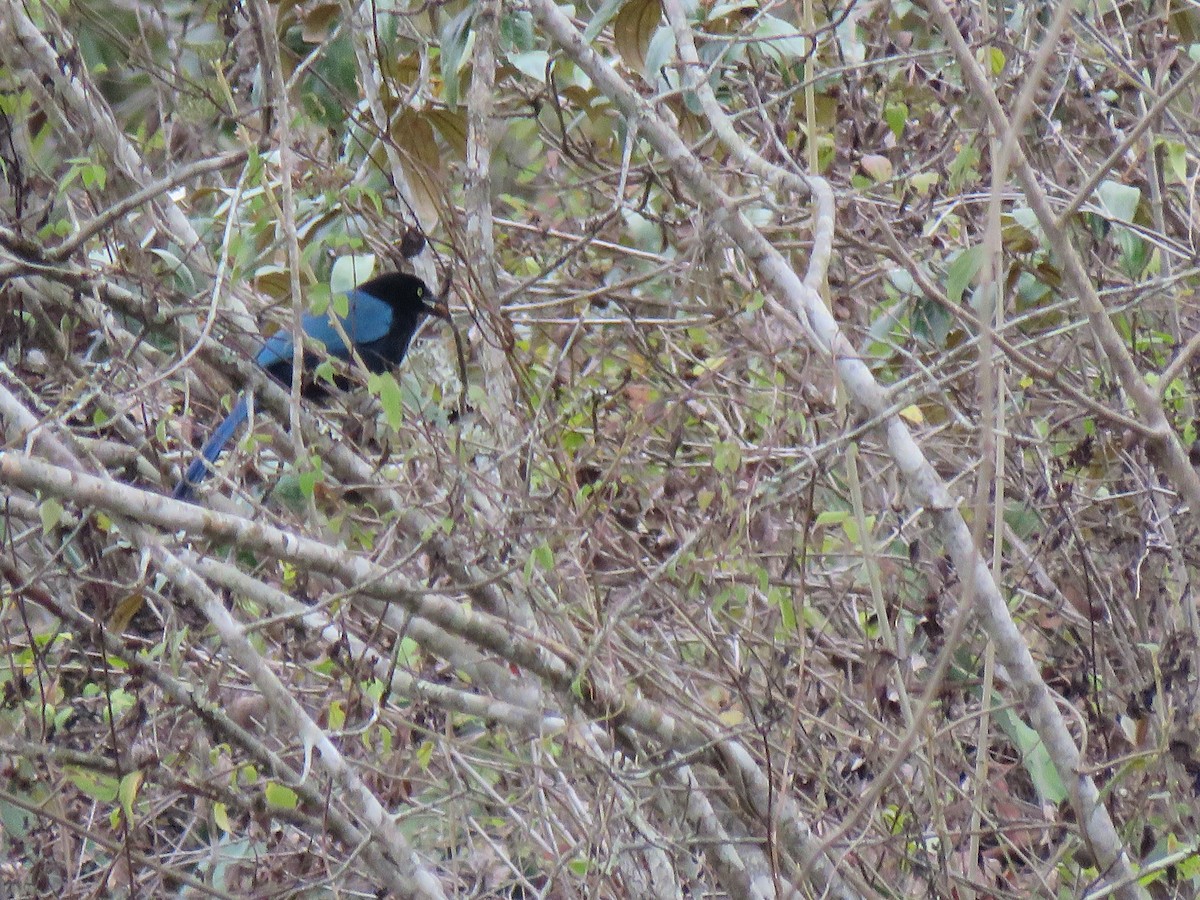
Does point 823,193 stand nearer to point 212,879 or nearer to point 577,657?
point 577,657

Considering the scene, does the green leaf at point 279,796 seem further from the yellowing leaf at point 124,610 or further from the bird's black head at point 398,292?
the bird's black head at point 398,292

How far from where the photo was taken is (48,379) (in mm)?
3783

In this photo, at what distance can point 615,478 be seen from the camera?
3.38 metres

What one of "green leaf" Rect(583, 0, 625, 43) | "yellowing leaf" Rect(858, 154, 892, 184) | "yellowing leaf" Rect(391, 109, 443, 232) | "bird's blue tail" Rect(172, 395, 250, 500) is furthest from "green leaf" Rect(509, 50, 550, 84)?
"bird's blue tail" Rect(172, 395, 250, 500)

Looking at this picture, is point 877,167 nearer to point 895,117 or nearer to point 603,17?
point 895,117

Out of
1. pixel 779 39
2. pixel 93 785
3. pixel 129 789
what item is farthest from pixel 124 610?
pixel 779 39

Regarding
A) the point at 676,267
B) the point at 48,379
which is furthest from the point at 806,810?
Result: the point at 48,379

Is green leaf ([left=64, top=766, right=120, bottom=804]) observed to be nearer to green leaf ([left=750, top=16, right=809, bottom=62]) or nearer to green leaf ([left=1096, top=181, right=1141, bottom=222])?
green leaf ([left=750, top=16, right=809, bottom=62])

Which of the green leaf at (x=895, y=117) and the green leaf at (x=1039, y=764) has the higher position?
the green leaf at (x=895, y=117)

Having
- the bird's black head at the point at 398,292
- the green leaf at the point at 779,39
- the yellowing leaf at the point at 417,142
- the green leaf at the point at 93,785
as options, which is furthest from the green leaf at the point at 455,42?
the bird's black head at the point at 398,292

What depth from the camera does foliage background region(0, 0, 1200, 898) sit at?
113 inches

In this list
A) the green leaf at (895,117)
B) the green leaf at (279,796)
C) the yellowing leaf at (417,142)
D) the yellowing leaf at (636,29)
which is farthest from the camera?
the green leaf at (895,117)

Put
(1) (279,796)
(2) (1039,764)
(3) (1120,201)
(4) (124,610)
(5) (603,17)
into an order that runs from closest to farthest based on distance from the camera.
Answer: (1) (279,796), (2) (1039,764), (3) (1120,201), (4) (124,610), (5) (603,17)

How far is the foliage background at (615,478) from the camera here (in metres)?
2.88
